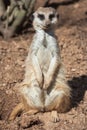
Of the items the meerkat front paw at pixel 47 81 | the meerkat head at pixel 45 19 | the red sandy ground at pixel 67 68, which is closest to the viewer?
the meerkat head at pixel 45 19

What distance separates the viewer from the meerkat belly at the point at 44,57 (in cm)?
503

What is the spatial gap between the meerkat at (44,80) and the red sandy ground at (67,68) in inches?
3.9

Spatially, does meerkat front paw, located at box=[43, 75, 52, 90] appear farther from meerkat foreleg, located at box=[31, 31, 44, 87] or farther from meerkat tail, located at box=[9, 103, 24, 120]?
meerkat tail, located at box=[9, 103, 24, 120]

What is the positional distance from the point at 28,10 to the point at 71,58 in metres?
1.21

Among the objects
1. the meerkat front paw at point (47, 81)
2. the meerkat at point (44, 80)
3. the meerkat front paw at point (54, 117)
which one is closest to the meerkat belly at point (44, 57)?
the meerkat at point (44, 80)

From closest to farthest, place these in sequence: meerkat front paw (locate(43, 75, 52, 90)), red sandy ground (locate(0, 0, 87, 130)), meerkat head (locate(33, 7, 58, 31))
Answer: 1. meerkat head (locate(33, 7, 58, 31))
2. red sandy ground (locate(0, 0, 87, 130))
3. meerkat front paw (locate(43, 75, 52, 90))

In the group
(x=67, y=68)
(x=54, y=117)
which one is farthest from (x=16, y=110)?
(x=67, y=68)

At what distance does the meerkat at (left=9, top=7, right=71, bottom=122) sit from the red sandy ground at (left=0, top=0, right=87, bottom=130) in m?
0.10

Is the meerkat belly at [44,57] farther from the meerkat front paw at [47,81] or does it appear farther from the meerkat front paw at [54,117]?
the meerkat front paw at [54,117]

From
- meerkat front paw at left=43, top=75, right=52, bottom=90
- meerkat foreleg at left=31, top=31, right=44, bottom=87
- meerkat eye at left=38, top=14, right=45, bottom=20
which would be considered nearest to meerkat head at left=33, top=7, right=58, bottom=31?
meerkat eye at left=38, top=14, right=45, bottom=20

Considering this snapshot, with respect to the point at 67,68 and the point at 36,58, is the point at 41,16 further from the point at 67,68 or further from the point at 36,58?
the point at 67,68

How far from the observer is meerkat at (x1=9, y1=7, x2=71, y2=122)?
197 inches

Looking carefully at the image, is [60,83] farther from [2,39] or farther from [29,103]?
[2,39]

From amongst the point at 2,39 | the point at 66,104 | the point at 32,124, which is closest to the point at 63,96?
the point at 66,104
